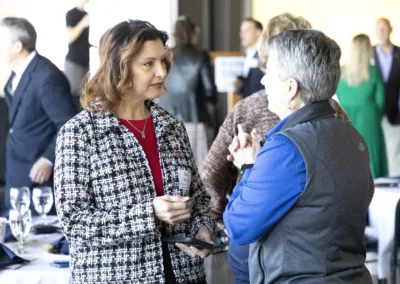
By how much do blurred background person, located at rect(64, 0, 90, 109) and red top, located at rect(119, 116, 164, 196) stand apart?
4818 millimetres

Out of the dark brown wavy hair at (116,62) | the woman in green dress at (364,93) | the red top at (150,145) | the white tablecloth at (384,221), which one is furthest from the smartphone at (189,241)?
the woman in green dress at (364,93)

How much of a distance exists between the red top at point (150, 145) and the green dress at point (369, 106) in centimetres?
454

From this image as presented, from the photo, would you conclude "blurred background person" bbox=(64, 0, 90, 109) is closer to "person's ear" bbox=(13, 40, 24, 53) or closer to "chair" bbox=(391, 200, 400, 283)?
"person's ear" bbox=(13, 40, 24, 53)

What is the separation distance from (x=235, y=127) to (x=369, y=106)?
162 inches

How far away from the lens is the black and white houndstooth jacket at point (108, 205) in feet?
7.35

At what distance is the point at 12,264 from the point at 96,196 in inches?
22.7

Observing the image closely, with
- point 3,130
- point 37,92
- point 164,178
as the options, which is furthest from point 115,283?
point 3,130

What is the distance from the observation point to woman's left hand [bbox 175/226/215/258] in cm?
234

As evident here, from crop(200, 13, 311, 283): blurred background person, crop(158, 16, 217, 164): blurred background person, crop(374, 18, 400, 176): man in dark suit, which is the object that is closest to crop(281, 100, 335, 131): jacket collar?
crop(200, 13, 311, 283): blurred background person

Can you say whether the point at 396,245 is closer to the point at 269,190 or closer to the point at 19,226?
the point at 19,226

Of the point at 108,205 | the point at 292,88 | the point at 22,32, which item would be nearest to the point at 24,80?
the point at 22,32

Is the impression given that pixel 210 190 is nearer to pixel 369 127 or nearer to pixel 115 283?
pixel 115 283

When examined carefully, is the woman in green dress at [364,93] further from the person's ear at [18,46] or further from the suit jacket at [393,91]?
the person's ear at [18,46]

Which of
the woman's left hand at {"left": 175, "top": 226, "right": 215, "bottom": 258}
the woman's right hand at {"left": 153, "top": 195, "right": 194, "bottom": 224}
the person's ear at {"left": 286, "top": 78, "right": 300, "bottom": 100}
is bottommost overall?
the woman's left hand at {"left": 175, "top": 226, "right": 215, "bottom": 258}
